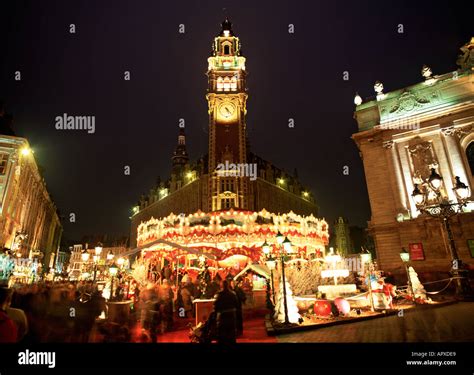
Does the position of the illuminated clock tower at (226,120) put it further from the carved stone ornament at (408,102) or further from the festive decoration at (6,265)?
the festive decoration at (6,265)

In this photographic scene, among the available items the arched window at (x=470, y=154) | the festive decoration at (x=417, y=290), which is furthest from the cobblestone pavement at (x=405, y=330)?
the arched window at (x=470, y=154)

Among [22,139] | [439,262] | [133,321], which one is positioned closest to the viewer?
[133,321]

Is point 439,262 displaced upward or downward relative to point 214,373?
upward

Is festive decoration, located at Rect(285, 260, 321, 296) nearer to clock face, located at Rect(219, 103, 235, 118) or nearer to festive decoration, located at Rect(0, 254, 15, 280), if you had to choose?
festive decoration, located at Rect(0, 254, 15, 280)

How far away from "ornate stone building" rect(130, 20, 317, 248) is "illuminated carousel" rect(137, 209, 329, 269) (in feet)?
49.7

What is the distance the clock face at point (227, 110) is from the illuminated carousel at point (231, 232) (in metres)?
24.5

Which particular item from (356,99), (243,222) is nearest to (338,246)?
(356,99)

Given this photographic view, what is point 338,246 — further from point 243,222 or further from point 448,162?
point 243,222

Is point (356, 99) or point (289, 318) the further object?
point (356, 99)

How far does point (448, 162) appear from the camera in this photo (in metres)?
21.1

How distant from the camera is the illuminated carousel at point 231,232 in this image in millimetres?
19266

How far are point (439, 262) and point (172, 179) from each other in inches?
1911

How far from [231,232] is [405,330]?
12756 mm

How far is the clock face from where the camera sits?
135 feet
